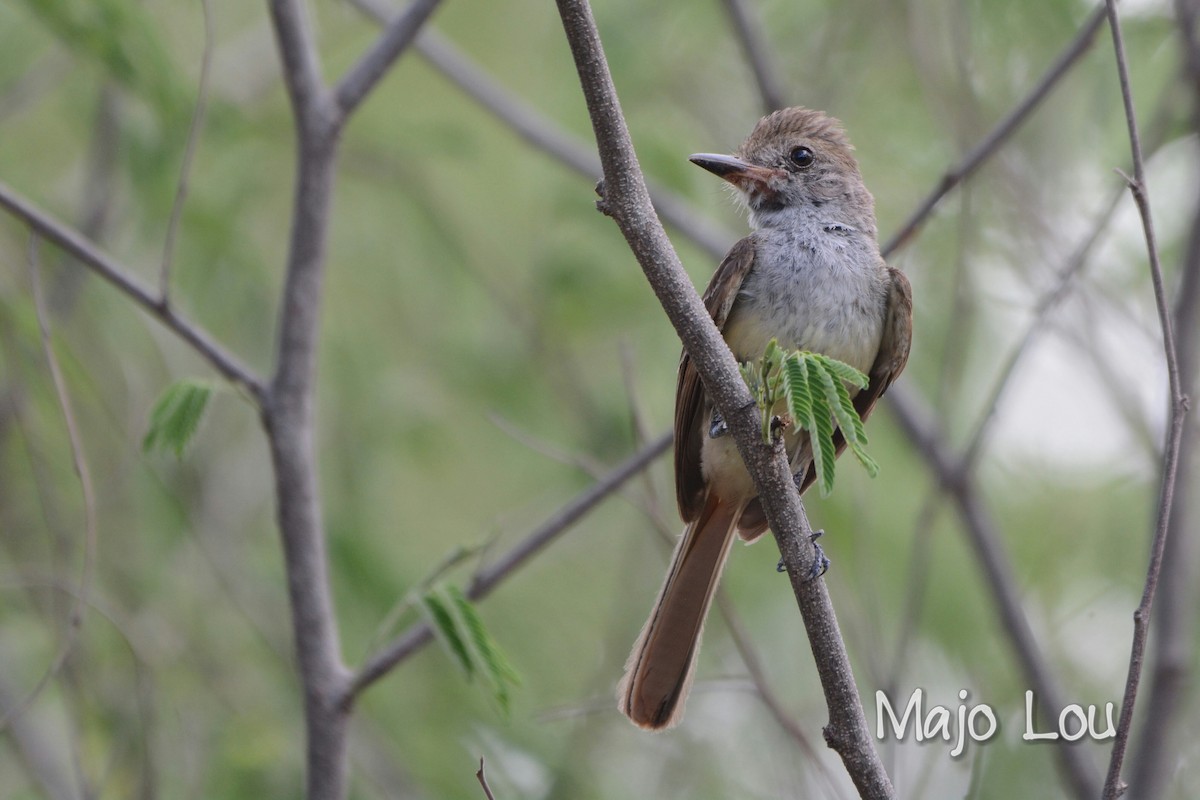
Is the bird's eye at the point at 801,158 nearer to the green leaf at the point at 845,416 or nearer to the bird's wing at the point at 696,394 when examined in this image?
the bird's wing at the point at 696,394

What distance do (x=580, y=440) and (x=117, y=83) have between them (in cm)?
234

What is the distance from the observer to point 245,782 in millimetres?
4262

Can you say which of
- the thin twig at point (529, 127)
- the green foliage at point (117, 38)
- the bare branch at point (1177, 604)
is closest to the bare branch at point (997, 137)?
the bare branch at point (1177, 604)

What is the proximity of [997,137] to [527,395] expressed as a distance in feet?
7.93

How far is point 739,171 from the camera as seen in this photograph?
4266mm

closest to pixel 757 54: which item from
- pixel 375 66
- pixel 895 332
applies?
pixel 895 332

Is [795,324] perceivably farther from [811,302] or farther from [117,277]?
[117,277]

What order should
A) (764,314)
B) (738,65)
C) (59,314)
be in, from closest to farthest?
(764,314), (59,314), (738,65)

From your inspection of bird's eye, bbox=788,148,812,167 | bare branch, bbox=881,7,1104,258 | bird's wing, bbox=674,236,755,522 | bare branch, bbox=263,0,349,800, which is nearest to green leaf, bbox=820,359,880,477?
bird's wing, bbox=674,236,755,522

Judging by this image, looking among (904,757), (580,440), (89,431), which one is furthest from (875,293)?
(89,431)

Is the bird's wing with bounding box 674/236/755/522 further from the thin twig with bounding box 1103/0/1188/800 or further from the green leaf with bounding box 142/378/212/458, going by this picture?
the thin twig with bounding box 1103/0/1188/800

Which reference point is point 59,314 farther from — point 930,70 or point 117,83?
point 930,70

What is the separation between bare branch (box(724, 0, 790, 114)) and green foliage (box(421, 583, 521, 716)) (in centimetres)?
265

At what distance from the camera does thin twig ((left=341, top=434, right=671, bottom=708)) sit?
137 inches
